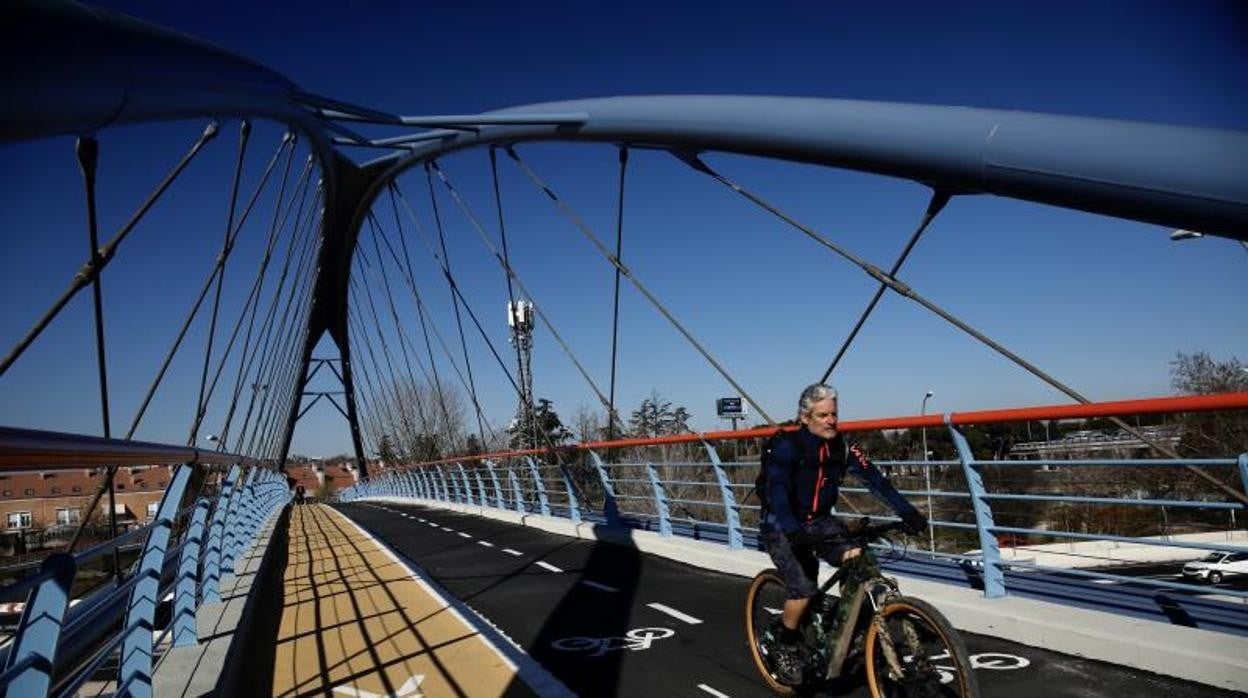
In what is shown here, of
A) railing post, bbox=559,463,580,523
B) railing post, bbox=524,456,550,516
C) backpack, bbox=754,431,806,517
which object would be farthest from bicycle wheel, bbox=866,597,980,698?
railing post, bbox=524,456,550,516

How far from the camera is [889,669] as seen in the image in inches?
152

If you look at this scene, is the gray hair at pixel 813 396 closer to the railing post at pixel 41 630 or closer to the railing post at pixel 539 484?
the railing post at pixel 41 630

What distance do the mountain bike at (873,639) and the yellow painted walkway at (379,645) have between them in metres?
1.49

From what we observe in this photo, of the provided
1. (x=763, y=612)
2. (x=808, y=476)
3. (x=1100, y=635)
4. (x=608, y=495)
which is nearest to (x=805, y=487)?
(x=808, y=476)

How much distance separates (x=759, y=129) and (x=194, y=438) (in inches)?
313

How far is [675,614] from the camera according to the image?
22.7 feet

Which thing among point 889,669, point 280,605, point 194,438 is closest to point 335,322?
point 194,438

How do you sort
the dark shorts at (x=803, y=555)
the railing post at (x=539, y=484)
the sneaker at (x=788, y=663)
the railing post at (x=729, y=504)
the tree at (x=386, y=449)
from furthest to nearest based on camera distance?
the tree at (x=386, y=449)
the railing post at (x=539, y=484)
the railing post at (x=729, y=504)
the sneaker at (x=788, y=663)
the dark shorts at (x=803, y=555)

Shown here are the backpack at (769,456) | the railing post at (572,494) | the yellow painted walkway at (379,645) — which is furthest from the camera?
the railing post at (572,494)

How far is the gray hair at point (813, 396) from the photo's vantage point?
4449 mm

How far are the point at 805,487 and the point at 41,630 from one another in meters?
3.24

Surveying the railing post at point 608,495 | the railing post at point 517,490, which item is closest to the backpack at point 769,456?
the railing post at point 608,495

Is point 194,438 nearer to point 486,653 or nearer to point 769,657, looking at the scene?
point 486,653

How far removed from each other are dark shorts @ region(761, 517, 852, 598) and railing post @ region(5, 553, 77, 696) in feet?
9.97
